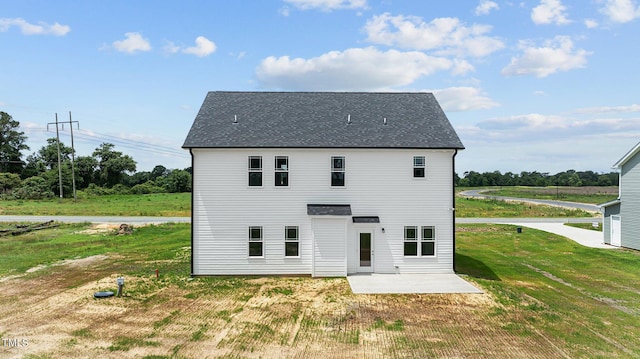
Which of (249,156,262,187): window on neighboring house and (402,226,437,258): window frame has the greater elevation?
(249,156,262,187): window on neighboring house

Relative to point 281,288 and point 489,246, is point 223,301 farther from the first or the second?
point 489,246

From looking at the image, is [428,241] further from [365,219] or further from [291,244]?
[291,244]

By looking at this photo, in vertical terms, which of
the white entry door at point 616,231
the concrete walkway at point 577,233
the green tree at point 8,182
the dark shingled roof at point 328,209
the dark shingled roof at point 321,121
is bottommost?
the concrete walkway at point 577,233

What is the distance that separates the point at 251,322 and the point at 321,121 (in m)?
11.1

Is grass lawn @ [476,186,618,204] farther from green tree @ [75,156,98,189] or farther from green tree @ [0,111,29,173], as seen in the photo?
green tree @ [0,111,29,173]

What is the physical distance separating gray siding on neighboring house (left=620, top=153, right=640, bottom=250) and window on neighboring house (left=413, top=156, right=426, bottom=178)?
17.0 m

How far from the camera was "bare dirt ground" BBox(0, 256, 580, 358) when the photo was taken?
1035 centimetres

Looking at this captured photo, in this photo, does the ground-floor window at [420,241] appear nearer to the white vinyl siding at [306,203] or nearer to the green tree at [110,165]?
the white vinyl siding at [306,203]

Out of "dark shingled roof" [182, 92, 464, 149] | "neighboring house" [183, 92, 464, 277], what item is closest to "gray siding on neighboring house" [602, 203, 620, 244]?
"dark shingled roof" [182, 92, 464, 149]

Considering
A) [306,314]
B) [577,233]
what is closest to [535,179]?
[577,233]

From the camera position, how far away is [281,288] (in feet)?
52.5

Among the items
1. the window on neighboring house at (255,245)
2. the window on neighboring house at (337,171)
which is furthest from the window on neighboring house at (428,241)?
the window on neighboring house at (255,245)

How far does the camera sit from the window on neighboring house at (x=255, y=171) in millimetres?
18141

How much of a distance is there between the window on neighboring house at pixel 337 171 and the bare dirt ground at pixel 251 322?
180 inches
